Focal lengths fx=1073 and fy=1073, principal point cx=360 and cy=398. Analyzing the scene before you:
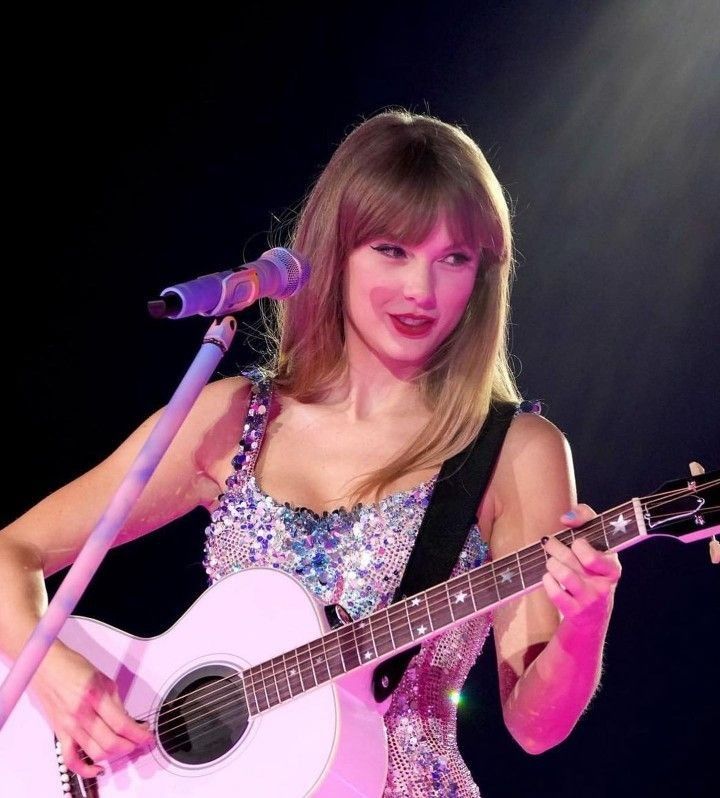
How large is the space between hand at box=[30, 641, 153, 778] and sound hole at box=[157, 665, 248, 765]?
58 mm

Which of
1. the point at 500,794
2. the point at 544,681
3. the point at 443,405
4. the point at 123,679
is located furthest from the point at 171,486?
the point at 500,794

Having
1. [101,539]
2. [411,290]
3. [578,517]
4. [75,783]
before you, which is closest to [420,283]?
[411,290]

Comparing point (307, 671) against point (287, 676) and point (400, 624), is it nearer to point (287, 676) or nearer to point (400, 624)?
point (287, 676)

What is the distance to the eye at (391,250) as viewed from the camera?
2574 millimetres

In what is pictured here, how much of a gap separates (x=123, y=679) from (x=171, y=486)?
543 millimetres

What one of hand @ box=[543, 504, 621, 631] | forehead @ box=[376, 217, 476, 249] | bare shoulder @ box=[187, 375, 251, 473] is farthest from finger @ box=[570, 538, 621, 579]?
bare shoulder @ box=[187, 375, 251, 473]

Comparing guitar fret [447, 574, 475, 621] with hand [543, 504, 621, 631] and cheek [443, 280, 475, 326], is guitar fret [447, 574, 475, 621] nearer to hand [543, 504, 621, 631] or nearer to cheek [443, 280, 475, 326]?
hand [543, 504, 621, 631]

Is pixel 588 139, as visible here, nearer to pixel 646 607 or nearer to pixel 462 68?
pixel 462 68

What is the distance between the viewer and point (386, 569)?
8.10 feet

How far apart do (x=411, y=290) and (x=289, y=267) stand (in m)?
0.60

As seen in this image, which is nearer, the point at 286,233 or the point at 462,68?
the point at 462,68

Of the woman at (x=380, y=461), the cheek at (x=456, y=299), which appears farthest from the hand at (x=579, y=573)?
the cheek at (x=456, y=299)

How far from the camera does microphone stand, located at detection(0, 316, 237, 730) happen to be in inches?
66.2

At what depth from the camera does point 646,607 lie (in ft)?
12.5
